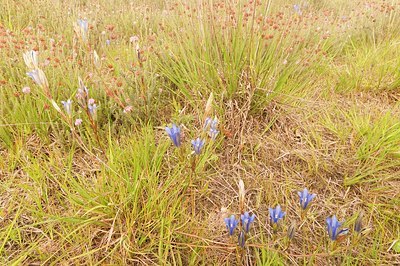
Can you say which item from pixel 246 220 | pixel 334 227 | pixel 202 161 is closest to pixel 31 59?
pixel 202 161

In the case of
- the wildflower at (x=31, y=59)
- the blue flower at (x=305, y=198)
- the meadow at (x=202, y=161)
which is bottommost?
the meadow at (x=202, y=161)

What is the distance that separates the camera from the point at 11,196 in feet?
4.96

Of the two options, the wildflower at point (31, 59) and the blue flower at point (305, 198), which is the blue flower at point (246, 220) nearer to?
the blue flower at point (305, 198)

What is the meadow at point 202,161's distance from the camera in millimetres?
1327

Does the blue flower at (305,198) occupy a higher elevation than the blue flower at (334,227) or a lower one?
higher

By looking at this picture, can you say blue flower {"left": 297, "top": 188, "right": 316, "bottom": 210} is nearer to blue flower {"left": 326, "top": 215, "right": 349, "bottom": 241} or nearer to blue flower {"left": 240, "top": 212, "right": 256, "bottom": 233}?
blue flower {"left": 326, "top": 215, "right": 349, "bottom": 241}

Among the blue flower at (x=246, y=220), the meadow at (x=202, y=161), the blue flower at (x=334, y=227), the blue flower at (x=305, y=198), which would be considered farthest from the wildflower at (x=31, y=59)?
the blue flower at (x=334, y=227)

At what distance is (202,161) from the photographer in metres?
1.61

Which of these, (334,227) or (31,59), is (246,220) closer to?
(334,227)

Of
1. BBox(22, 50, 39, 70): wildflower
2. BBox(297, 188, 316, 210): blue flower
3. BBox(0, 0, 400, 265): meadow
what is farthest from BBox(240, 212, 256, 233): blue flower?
BBox(22, 50, 39, 70): wildflower

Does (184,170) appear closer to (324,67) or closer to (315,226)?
(315,226)

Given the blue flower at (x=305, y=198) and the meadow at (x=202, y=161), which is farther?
the meadow at (x=202, y=161)

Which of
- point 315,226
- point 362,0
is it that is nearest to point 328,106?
point 315,226

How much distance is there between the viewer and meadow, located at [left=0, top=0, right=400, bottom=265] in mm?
1327
